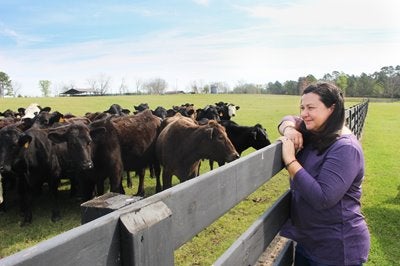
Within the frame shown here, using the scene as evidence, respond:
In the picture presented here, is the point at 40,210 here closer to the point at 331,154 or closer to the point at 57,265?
the point at 331,154

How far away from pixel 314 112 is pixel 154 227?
166cm

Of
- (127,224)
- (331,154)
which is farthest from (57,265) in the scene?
(331,154)

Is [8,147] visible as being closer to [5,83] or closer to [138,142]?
[138,142]

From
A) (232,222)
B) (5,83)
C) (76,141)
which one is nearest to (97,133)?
(76,141)

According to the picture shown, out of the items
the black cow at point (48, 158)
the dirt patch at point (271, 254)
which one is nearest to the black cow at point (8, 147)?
the black cow at point (48, 158)

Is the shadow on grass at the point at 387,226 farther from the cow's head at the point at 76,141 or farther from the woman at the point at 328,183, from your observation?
the cow's head at the point at 76,141

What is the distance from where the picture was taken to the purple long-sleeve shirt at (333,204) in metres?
2.26

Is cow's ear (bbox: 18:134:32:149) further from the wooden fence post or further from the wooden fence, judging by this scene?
the wooden fence post

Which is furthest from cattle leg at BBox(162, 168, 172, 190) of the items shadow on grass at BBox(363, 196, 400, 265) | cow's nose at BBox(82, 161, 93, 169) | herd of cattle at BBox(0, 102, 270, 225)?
shadow on grass at BBox(363, 196, 400, 265)

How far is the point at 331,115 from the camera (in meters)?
2.49

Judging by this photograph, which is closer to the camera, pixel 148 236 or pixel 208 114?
pixel 148 236

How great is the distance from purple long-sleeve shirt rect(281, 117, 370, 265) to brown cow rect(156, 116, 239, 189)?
5.07 m

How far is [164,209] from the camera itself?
1238 mm

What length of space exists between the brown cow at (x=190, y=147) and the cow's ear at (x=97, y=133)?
4.50 ft
